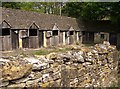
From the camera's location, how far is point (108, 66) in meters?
8.01

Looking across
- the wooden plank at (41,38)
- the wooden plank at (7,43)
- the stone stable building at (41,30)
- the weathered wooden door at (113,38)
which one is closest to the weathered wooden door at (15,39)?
the stone stable building at (41,30)

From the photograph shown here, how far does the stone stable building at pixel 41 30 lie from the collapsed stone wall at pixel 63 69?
16556 millimetres

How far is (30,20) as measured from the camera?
2839cm

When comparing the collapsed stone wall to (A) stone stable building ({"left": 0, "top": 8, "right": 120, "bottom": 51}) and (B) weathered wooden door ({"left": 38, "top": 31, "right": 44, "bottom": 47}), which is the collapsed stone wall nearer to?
(A) stone stable building ({"left": 0, "top": 8, "right": 120, "bottom": 51})

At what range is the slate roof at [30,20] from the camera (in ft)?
82.4

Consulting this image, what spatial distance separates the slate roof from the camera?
2512cm

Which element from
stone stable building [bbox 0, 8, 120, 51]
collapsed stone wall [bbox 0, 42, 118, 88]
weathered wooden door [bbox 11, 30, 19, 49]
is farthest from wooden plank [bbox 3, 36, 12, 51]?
collapsed stone wall [bbox 0, 42, 118, 88]

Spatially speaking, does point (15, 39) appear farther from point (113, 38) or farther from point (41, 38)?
point (113, 38)

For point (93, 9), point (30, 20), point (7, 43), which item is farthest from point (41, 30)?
point (93, 9)

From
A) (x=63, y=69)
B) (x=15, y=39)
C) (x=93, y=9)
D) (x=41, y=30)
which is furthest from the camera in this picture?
(x=93, y=9)

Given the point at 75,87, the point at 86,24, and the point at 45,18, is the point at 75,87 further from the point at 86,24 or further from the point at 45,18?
the point at 86,24

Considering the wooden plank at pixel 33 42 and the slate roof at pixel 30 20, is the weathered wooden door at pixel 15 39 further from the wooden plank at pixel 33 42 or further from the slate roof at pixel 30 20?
the wooden plank at pixel 33 42

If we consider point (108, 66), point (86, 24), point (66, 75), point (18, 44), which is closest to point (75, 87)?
point (66, 75)

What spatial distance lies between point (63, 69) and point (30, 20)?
2341cm
